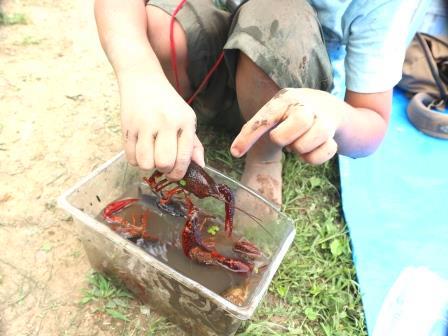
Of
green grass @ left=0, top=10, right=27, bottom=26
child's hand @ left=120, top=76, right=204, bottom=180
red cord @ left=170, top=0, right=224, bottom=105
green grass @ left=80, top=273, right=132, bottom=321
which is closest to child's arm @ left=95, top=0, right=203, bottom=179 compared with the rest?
child's hand @ left=120, top=76, right=204, bottom=180

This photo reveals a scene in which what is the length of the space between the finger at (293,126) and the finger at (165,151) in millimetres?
243

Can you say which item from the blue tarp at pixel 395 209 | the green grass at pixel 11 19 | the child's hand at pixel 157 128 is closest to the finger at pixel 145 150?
the child's hand at pixel 157 128

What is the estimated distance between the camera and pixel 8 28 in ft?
8.11

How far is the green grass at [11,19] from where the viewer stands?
8.19ft

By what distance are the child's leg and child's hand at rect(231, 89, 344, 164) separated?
25cm

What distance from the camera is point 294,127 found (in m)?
0.99

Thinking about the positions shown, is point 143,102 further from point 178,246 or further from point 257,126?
point 178,246

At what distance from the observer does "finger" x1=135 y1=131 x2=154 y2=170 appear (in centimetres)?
102

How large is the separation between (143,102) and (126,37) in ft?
0.95

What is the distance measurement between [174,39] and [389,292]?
119 cm

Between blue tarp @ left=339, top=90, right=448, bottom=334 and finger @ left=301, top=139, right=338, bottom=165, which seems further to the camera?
blue tarp @ left=339, top=90, right=448, bottom=334

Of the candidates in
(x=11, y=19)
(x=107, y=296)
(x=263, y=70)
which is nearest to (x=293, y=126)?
(x=263, y=70)

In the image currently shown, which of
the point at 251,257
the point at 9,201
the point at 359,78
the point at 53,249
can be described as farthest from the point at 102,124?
the point at 359,78

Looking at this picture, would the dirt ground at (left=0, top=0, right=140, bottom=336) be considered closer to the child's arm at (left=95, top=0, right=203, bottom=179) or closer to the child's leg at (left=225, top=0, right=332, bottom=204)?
the child's arm at (left=95, top=0, right=203, bottom=179)
